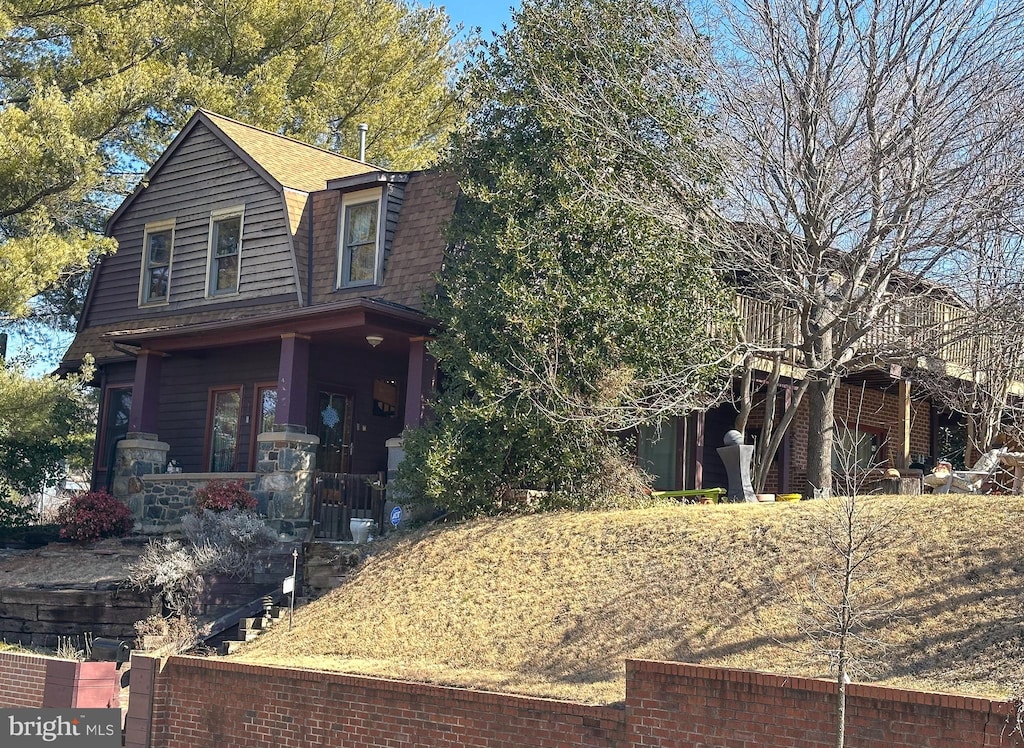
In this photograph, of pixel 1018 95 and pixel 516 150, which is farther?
pixel 516 150

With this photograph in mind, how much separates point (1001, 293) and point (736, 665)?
8.03 meters

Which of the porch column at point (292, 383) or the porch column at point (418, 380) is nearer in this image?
the porch column at point (418, 380)

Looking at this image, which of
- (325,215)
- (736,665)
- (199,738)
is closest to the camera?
(736,665)

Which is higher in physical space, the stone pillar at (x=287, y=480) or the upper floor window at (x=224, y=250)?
the upper floor window at (x=224, y=250)

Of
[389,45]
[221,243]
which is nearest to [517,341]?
[221,243]

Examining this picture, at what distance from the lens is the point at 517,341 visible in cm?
1603

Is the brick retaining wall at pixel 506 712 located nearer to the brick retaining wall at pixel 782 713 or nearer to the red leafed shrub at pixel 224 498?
the brick retaining wall at pixel 782 713

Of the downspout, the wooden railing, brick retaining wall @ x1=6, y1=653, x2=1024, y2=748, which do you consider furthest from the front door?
brick retaining wall @ x1=6, y1=653, x2=1024, y2=748

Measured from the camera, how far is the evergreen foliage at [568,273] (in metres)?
15.8

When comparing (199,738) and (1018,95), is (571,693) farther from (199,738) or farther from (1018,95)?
(1018,95)

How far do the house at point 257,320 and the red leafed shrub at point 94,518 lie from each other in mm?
479

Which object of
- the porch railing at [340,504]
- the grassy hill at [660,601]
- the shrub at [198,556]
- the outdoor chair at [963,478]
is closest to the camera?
the grassy hill at [660,601]

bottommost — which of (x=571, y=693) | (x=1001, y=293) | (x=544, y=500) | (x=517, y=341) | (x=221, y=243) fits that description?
(x=571, y=693)

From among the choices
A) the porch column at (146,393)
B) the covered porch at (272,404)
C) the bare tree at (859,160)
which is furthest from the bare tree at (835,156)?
the porch column at (146,393)
